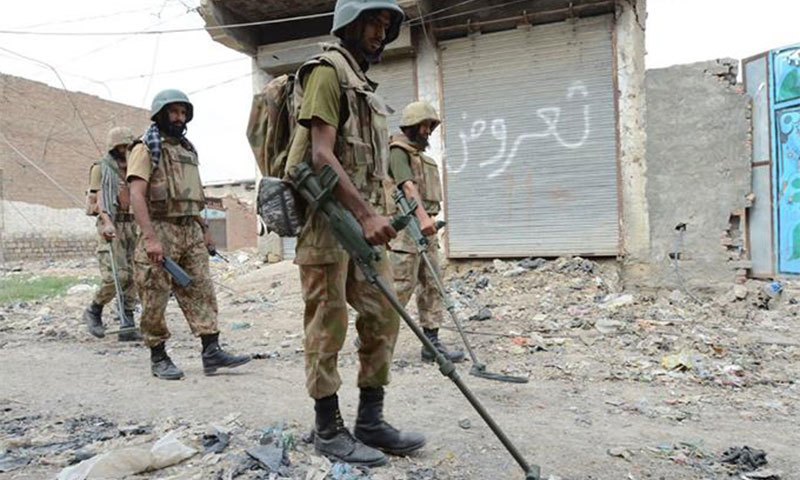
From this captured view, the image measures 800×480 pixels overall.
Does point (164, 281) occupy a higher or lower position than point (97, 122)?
lower

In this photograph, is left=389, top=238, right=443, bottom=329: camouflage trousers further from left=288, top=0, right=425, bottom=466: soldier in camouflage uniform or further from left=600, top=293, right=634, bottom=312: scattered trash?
left=600, top=293, right=634, bottom=312: scattered trash

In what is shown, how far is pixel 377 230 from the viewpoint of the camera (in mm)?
1938

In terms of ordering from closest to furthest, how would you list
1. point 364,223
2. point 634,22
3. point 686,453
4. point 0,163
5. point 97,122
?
point 364,223, point 686,453, point 634,22, point 0,163, point 97,122

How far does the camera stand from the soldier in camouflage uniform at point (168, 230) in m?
3.49

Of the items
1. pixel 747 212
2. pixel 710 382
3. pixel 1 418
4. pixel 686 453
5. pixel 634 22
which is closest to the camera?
pixel 686 453

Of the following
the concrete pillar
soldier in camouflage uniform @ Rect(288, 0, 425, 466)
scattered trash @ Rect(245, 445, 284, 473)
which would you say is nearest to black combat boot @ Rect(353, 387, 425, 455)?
soldier in camouflage uniform @ Rect(288, 0, 425, 466)

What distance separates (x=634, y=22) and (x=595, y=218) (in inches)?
93.0

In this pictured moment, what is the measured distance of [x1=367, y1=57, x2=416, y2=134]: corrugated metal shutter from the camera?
788cm

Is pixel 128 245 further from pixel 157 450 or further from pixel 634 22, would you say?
pixel 634 22

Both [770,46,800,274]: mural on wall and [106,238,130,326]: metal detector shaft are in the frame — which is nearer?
[106,238,130,326]: metal detector shaft

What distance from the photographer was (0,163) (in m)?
14.7

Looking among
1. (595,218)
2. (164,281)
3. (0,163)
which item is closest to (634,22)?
(595,218)

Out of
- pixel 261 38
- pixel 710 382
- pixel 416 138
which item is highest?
pixel 261 38

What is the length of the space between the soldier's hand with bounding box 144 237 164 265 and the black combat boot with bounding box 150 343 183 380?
23.5 inches
